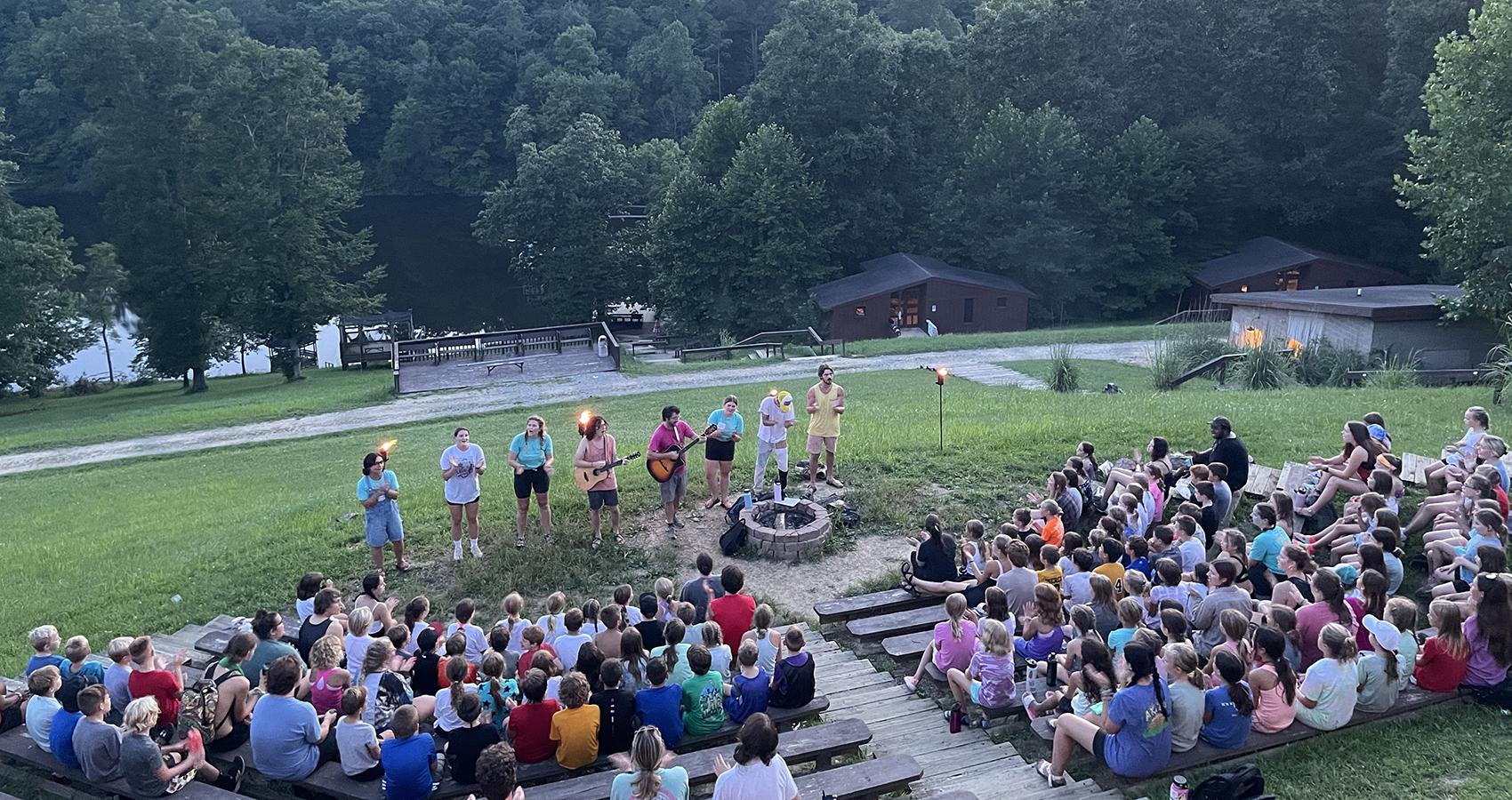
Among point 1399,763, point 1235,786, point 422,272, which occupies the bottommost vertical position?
point 1399,763

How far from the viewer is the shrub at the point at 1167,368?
81.4 ft

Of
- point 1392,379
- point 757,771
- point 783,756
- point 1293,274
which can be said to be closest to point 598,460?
point 783,756

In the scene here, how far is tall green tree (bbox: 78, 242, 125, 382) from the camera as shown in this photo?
41.1 metres

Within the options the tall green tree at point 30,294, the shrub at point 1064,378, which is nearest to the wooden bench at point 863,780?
the shrub at point 1064,378

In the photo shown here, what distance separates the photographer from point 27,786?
7.99 metres

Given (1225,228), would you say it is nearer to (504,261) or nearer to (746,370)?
(746,370)

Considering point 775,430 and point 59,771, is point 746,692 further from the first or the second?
point 775,430

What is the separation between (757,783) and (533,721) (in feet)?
6.77

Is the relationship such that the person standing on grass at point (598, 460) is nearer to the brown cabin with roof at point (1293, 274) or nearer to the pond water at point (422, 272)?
the brown cabin with roof at point (1293, 274)

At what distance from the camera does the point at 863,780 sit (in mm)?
7016

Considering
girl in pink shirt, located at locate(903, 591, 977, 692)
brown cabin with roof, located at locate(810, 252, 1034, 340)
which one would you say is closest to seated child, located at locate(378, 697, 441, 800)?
girl in pink shirt, located at locate(903, 591, 977, 692)

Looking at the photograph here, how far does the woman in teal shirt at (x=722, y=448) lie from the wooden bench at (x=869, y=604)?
3292 millimetres

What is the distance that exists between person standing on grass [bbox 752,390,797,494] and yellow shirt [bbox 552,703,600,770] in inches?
261

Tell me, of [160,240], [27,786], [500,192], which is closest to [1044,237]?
[500,192]
